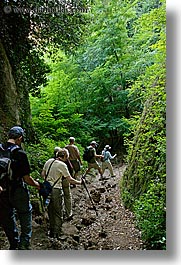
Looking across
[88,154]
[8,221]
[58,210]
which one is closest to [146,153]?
[88,154]

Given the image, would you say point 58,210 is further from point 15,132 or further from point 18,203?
point 15,132

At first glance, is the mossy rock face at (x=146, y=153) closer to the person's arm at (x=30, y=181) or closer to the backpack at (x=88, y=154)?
the backpack at (x=88, y=154)

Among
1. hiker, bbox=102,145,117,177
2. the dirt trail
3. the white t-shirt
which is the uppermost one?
hiker, bbox=102,145,117,177

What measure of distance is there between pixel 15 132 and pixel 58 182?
0.38 m

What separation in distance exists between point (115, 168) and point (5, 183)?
24.9 inches

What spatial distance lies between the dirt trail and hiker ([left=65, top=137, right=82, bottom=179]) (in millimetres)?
87

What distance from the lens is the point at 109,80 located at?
7.15ft

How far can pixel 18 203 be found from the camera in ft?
6.73

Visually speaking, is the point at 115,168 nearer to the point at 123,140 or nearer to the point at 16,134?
the point at 123,140

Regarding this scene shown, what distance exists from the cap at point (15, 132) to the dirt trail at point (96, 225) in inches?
17.3

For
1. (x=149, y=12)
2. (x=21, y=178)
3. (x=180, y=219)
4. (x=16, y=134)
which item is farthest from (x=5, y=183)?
(x=149, y=12)

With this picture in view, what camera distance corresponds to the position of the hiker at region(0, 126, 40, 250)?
203 cm

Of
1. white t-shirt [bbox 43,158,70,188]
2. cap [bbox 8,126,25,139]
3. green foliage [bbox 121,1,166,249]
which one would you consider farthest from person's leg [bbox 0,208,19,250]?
green foliage [bbox 121,1,166,249]

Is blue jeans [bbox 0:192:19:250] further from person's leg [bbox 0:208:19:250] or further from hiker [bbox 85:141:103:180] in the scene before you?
hiker [bbox 85:141:103:180]
